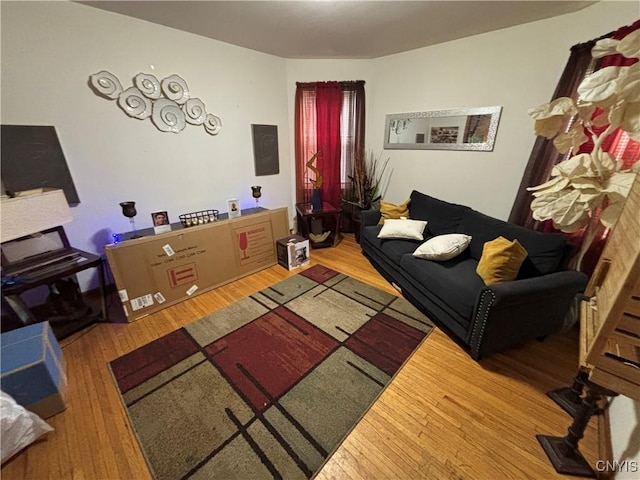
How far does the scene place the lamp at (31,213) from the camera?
57.8 inches

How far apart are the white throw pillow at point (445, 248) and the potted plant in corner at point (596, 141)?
58 centimetres

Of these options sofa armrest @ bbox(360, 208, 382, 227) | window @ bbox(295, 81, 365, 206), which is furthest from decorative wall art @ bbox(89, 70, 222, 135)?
sofa armrest @ bbox(360, 208, 382, 227)

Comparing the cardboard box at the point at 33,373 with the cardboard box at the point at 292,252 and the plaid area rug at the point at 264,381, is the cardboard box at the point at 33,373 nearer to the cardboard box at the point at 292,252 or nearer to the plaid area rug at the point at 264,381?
the plaid area rug at the point at 264,381

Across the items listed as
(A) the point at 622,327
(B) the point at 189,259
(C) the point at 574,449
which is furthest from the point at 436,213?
(B) the point at 189,259

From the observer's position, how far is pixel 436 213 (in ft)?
8.71

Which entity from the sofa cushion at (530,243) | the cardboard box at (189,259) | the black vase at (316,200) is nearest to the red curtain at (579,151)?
the sofa cushion at (530,243)

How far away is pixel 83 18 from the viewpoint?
191 cm

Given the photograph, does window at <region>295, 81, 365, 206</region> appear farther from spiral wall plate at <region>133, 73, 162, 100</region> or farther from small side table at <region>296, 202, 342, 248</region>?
spiral wall plate at <region>133, 73, 162, 100</region>

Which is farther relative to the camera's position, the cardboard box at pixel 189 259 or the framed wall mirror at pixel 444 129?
the framed wall mirror at pixel 444 129

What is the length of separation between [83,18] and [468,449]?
3869mm

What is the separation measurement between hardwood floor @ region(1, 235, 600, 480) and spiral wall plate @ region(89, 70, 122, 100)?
6.62 feet

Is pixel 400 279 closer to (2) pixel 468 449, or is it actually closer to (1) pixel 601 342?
(2) pixel 468 449

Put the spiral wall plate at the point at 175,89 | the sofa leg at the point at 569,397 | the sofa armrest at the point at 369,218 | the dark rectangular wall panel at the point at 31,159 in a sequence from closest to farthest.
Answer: the sofa leg at the point at 569,397 → the dark rectangular wall panel at the point at 31,159 → the spiral wall plate at the point at 175,89 → the sofa armrest at the point at 369,218

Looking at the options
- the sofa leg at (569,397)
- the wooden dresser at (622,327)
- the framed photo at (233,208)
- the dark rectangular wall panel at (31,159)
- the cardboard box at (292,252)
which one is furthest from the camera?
the cardboard box at (292,252)
